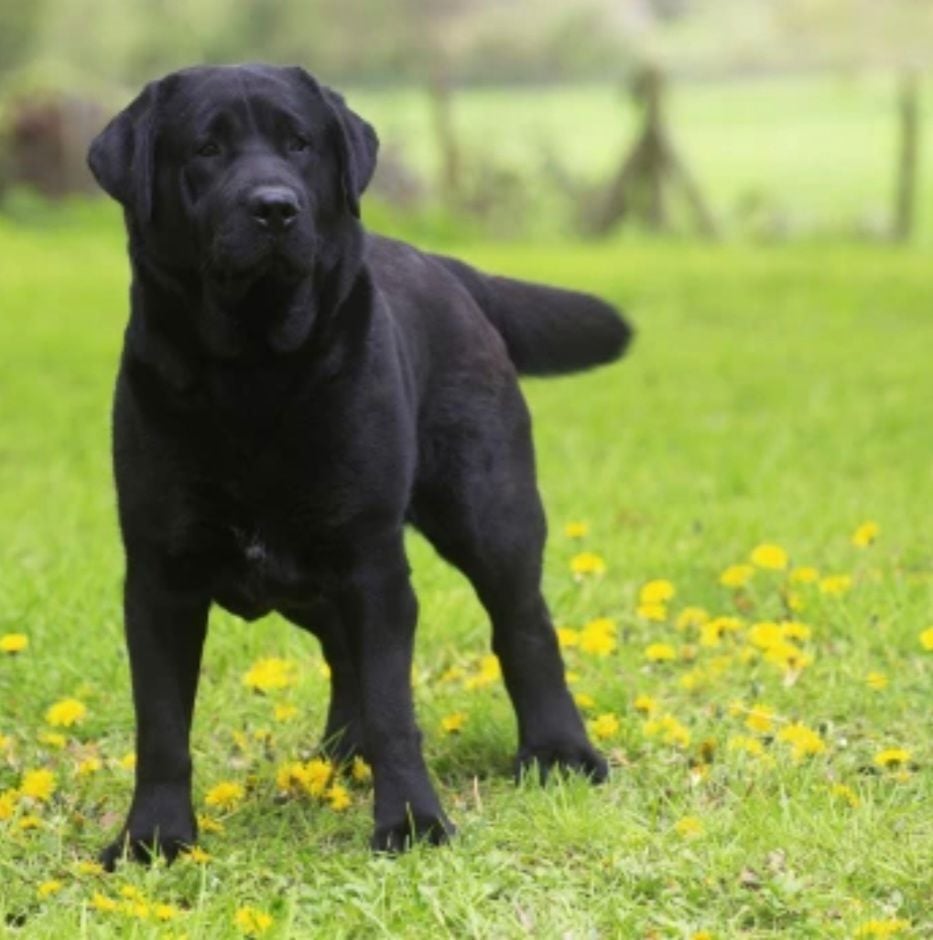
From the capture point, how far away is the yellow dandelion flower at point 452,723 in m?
4.79

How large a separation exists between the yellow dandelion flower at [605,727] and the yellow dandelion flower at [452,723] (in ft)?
1.00

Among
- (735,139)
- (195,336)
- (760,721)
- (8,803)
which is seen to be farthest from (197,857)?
(735,139)

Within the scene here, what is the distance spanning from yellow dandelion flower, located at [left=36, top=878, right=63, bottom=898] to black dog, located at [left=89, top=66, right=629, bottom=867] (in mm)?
233

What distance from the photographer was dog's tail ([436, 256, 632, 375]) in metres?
4.91

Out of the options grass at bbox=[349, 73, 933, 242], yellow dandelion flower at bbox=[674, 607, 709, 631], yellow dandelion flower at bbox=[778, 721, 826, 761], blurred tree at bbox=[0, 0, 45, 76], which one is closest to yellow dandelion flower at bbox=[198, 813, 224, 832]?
yellow dandelion flower at bbox=[778, 721, 826, 761]

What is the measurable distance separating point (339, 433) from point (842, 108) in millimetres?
28025

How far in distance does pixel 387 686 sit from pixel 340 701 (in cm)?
69

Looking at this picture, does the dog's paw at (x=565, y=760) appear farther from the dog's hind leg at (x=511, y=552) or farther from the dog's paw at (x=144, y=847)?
the dog's paw at (x=144, y=847)

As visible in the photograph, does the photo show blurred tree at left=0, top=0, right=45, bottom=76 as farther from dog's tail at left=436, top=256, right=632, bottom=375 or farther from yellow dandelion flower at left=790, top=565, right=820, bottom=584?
dog's tail at left=436, top=256, right=632, bottom=375

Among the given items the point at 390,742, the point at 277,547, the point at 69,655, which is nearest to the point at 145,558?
the point at 277,547

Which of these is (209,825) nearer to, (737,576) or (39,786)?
(39,786)

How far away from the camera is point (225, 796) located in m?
4.33

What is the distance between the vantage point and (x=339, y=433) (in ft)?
13.2

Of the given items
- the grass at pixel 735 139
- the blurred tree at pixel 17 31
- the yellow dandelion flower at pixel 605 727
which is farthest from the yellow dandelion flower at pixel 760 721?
the blurred tree at pixel 17 31
